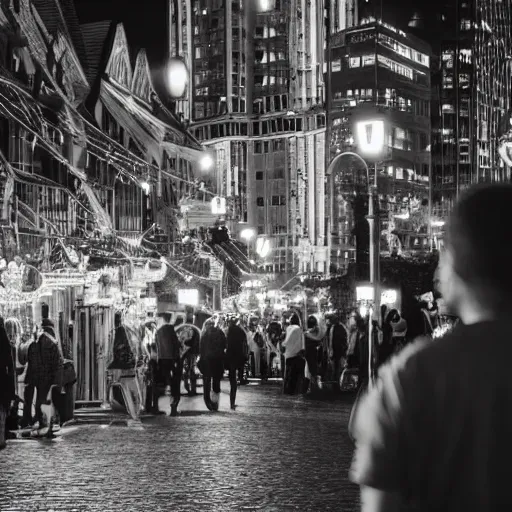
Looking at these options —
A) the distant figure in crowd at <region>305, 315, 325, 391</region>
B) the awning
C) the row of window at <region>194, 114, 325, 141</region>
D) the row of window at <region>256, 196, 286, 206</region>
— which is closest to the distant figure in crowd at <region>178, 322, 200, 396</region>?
the distant figure in crowd at <region>305, 315, 325, 391</region>

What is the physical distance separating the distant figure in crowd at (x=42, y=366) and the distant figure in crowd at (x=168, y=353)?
205 inches

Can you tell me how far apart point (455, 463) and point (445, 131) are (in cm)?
17210

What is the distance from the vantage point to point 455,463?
2.79 metres

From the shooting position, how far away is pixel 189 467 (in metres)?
14.6

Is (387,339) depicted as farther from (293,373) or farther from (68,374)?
(68,374)

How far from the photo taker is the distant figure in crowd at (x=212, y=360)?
25.2m

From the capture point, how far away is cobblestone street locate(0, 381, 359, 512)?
11.6 metres

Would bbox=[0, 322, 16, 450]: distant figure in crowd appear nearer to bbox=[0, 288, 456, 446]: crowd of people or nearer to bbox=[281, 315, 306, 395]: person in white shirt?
bbox=[0, 288, 456, 446]: crowd of people

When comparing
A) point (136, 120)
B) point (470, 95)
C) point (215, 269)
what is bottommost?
point (215, 269)

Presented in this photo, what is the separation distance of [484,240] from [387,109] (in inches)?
5604

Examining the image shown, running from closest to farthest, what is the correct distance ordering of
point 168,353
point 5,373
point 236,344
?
point 5,373 → point 168,353 → point 236,344

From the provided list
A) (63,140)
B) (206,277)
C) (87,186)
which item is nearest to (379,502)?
(87,186)

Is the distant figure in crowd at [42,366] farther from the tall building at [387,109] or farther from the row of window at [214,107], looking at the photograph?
the row of window at [214,107]

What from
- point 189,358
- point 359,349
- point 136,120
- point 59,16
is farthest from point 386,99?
point 359,349
